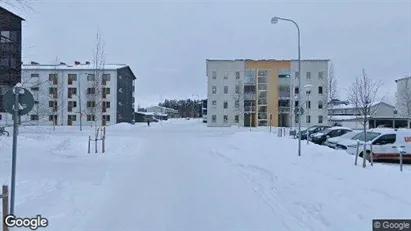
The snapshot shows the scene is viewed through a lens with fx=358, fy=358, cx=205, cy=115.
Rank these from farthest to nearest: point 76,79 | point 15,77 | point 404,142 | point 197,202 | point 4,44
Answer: point 76,79
point 404,142
point 15,77
point 4,44
point 197,202

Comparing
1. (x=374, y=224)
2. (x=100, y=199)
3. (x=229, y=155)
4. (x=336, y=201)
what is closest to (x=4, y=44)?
(x=100, y=199)

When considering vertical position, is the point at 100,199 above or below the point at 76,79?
below

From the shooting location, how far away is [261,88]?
235ft

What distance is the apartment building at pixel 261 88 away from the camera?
70750mm

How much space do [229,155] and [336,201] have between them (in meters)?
10.8

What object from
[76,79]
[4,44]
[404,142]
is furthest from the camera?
[76,79]

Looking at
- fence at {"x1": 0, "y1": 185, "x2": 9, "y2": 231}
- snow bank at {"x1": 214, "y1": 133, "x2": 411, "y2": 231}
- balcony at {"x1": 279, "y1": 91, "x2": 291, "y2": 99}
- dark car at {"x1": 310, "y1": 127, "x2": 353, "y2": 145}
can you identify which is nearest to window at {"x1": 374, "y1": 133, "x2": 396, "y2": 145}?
snow bank at {"x1": 214, "y1": 133, "x2": 411, "y2": 231}

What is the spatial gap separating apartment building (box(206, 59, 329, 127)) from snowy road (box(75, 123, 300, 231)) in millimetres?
59060

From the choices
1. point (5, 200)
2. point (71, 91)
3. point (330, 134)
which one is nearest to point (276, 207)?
point (5, 200)

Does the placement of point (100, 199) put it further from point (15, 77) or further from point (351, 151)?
point (351, 151)

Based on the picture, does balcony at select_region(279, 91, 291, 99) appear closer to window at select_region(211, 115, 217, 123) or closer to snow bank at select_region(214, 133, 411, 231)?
window at select_region(211, 115, 217, 123)

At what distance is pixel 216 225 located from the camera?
660 centimetres

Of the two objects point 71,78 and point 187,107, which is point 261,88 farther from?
point 187,107

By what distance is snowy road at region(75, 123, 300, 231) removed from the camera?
21.7 feet
